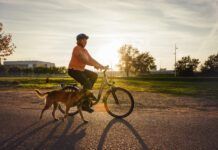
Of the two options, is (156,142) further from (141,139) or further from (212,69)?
(212,69)

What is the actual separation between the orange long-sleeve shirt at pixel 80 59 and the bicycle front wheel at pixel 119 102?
38.2 inches

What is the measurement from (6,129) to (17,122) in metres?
0.89

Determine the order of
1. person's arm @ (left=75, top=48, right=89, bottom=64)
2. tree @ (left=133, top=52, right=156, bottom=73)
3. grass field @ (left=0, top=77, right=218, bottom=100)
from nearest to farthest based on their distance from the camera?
person's arm @ (left=75, top=48, right=89, bottom=64)
grass field @ (left=0, top=77, right=218, bottom=100)
tree @ (left=133, top=52, right=156, bottom=73)

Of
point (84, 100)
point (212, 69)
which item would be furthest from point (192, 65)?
point (84, 100)

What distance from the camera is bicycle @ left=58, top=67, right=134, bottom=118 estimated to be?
9.12 m

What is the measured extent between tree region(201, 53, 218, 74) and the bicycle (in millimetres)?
87124

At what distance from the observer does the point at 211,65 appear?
9844 cm

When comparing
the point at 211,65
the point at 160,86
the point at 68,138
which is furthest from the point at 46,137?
the point at 211,65

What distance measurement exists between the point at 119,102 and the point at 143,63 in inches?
5207

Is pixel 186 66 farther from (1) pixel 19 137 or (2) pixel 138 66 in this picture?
(1) pixel 19 137

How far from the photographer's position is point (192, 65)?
10075 cm

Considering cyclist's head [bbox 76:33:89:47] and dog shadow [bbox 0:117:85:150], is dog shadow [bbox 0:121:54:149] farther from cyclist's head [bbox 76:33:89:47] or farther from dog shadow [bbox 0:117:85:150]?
cyclist's head [bbox 76:33:89:47]

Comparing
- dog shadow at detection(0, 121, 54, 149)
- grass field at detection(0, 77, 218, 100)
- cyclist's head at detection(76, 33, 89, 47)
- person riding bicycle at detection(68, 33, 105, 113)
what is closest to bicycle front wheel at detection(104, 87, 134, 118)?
person riding bicycle at detection(68, 33, 105, 113)

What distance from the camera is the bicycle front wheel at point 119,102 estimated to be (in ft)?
30.0
